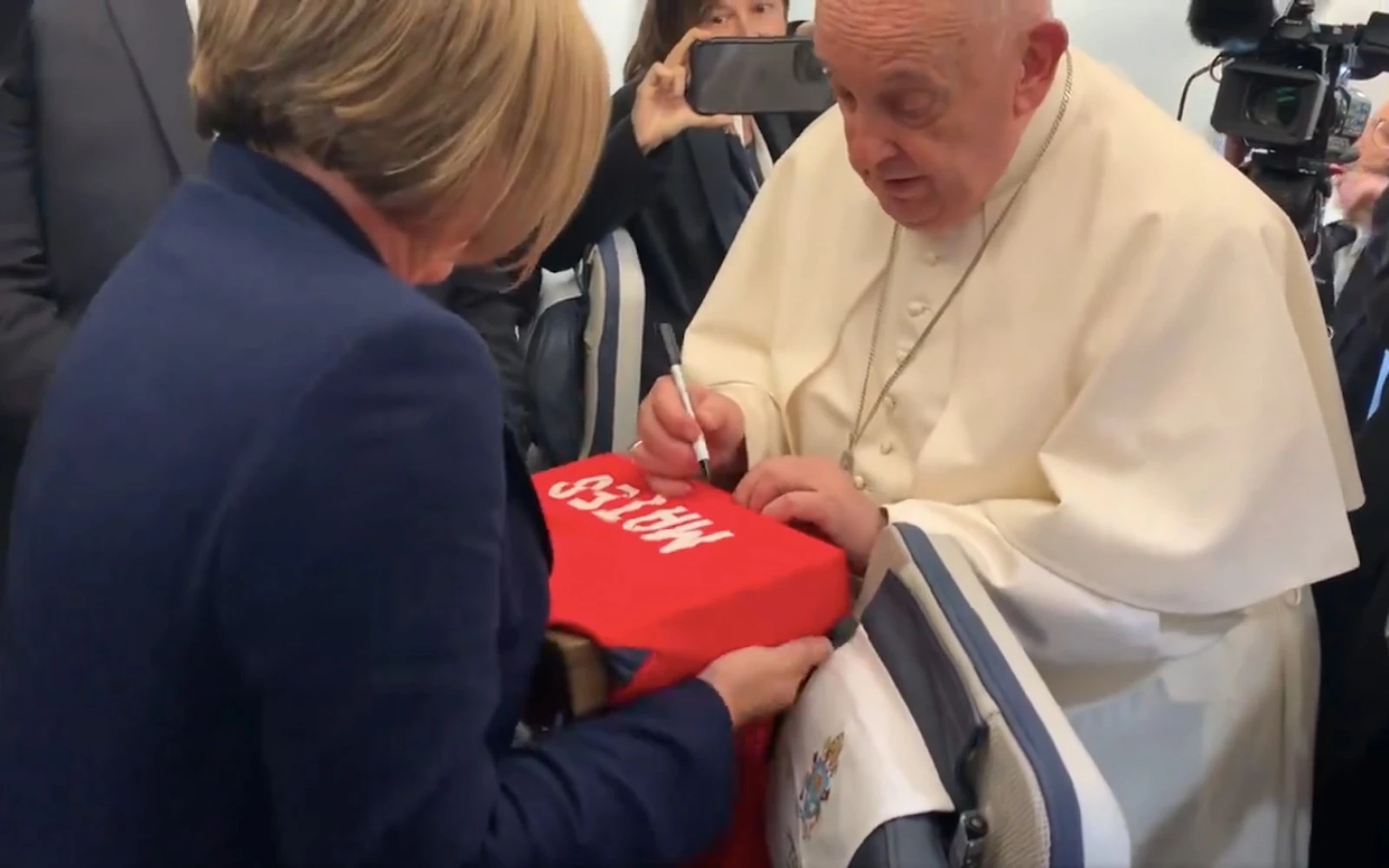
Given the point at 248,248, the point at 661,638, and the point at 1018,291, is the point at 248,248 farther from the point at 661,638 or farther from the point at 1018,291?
the point at 1018,291

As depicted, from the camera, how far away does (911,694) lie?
918 millimetres

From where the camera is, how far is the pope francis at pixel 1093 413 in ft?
3.68

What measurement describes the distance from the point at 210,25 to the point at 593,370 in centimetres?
126

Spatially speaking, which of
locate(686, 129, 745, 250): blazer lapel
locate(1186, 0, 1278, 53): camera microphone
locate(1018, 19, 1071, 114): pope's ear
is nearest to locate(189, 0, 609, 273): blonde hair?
locate(1018, 19, 1071, 114): pope's ear

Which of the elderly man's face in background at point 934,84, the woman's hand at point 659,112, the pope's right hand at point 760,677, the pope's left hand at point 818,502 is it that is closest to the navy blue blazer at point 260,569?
the pope's right hand at point 760,677

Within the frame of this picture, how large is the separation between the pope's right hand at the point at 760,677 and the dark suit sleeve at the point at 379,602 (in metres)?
0.24

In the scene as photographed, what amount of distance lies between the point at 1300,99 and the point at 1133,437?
99cm

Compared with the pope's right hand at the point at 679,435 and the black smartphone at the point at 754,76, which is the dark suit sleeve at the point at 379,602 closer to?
the pope's right hand at the point at 679,435

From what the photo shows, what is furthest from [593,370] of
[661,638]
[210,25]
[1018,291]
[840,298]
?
[210,25]

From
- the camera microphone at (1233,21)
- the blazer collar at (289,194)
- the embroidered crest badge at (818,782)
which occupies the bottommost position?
the embroidered crest badge at (818,782)

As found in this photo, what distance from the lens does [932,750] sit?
2.86 feet

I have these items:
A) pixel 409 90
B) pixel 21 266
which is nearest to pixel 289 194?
pixel 409 90

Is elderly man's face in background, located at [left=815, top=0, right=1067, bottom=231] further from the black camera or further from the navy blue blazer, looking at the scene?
the black camera

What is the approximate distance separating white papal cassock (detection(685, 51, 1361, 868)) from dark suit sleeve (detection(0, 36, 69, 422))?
2.71ft
